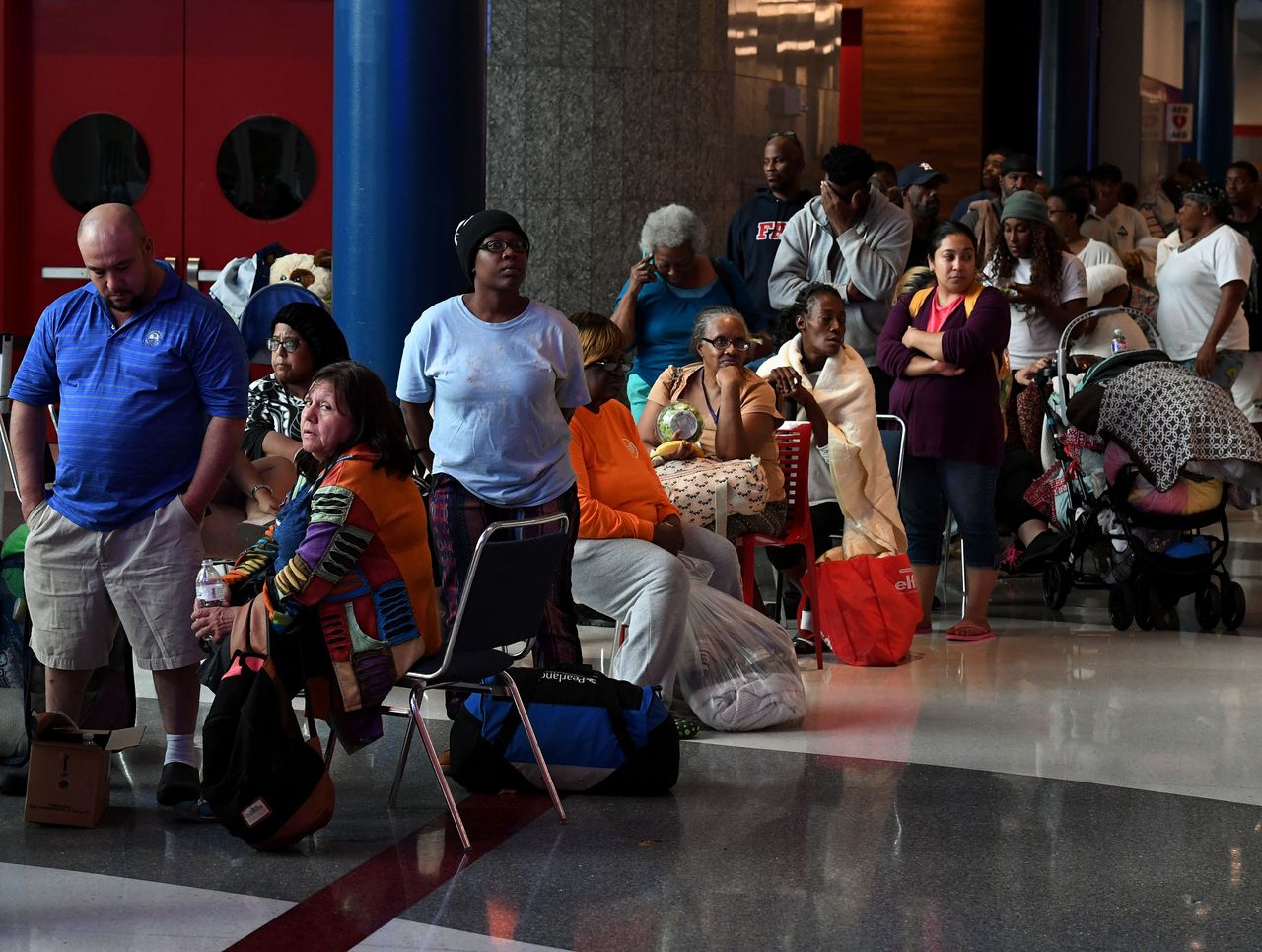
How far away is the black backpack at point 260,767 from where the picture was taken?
12.9 feet

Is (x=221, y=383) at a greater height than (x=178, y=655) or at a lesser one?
greater

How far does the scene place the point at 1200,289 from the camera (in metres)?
8.78

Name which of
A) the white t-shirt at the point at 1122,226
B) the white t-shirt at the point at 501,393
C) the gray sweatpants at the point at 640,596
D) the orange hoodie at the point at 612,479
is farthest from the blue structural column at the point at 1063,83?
the white t-shirt at the point at 501,393

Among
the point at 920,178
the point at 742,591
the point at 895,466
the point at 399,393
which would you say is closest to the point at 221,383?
the point at 399,393

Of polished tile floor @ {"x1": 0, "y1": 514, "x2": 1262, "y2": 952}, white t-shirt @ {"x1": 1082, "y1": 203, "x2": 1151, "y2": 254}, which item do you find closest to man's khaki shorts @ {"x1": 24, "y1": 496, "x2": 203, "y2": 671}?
polished tile floor @ {"x1": 0, "y1": 514, "x2": 1262, "y2": 952}

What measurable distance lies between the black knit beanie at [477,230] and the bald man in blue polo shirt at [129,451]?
2.14 feet

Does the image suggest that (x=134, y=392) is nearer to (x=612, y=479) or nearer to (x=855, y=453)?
(x=612, y=479)

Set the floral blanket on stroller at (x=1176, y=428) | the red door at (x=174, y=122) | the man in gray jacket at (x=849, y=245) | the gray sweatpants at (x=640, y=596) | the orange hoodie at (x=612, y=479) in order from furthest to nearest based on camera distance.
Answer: the red door at (x=174, y=122)
the man in gray jacket at (x=849, y=245)
the floral blanket on stroller at (x=1176, y=428)
the orange hoodie at (x=612, y=479)
the gray sweatpants at (x=640, y=596)

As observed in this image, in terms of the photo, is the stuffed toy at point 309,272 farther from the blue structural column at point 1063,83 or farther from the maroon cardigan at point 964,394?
the blue structural column at point 1063,83

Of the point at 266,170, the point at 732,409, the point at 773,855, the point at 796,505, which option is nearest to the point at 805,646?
the point at 796,505

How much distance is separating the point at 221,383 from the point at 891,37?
16.1 m

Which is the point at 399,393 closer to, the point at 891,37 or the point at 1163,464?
the point at 1163,464

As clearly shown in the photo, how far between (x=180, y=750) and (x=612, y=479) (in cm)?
150

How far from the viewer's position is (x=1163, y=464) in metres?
6.95
